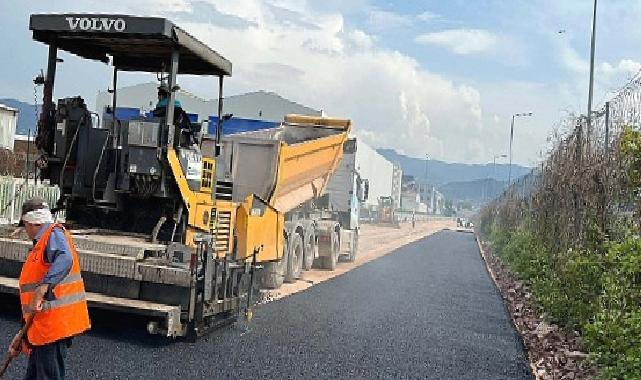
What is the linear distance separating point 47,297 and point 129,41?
12.9 ft

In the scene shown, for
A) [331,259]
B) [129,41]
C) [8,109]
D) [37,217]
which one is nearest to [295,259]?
[331,259]

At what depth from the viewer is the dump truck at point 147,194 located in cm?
688

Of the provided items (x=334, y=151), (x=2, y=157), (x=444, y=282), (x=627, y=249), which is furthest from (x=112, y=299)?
(x=2, y=157)

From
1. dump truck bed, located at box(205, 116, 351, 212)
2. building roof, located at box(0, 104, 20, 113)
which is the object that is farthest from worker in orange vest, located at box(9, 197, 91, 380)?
building roof, located at box(0, 104, 20, 113)

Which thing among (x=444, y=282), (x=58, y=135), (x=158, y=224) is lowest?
(x=444, y=282)

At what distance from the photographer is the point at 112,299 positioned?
6.80 m

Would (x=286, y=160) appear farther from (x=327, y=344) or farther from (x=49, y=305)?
(x=49, y=305)

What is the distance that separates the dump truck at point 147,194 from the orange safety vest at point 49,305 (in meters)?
2.04

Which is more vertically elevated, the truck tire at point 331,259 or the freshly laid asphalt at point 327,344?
the truck tire at point 331,259

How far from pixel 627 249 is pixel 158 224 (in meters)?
4.37

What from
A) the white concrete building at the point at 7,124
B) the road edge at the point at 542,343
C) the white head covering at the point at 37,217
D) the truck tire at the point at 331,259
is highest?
the white concrete building at the point at 7,124

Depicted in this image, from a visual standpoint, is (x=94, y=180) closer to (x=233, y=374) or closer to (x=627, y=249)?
(x=233, y=374)

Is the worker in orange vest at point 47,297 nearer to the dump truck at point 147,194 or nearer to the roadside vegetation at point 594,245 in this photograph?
the dump truck at point 147,194

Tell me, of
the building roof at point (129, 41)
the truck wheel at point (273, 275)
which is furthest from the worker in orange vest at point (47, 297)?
the truck wheel at point (273, 275)
